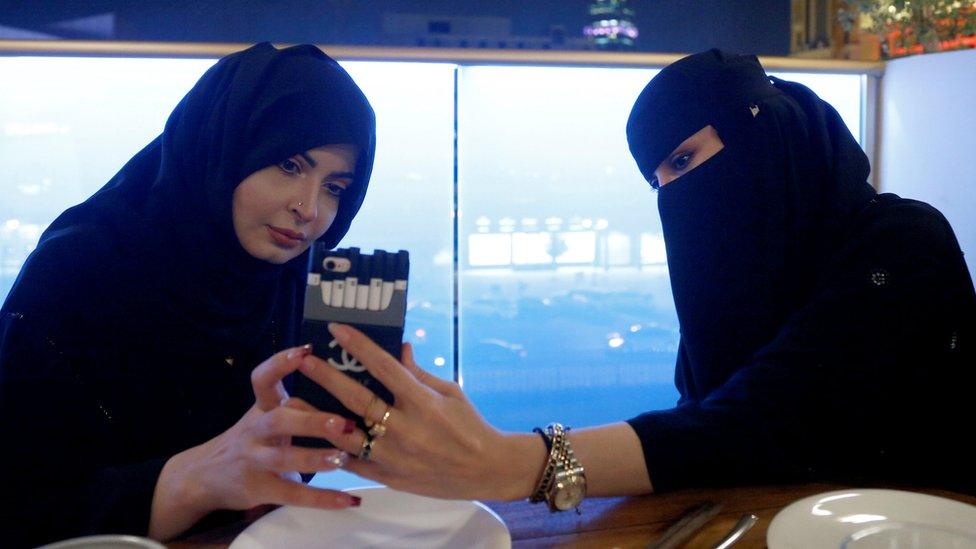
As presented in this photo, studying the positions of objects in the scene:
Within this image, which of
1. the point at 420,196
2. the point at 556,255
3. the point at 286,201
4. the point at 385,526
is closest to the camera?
the point at 385,526

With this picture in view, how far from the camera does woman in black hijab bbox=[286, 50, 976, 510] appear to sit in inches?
29.6

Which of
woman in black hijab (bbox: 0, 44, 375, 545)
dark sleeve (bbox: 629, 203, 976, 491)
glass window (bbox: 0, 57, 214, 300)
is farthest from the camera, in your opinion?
glass window (bbox: 0, 57, 214, 300)

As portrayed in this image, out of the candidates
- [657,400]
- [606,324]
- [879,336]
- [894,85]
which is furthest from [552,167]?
[879,336]

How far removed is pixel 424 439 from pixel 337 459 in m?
0.08

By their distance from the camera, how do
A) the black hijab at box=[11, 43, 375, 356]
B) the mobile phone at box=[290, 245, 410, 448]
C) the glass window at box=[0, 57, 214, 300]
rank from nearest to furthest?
the mobile phone at box=[290, 245, 410, 448] → the black hijab at box=[11, 43, 375, 356] → the glass window at box=[0, 57, 214, 300]

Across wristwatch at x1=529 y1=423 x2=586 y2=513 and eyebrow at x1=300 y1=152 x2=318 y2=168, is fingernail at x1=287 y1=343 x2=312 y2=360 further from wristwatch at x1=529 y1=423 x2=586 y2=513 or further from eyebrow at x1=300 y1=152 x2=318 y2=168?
eyebrow at x1=300 y1=152 x2=318 y2=168

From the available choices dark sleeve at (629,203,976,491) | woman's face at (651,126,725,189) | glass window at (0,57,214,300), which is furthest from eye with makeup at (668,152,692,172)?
glass window at (0,57,214,300)

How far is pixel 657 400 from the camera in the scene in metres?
2.69

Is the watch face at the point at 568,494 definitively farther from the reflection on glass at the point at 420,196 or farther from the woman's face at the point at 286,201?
the reflection on glass at the point at 420,196

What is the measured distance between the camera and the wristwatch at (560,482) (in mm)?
797

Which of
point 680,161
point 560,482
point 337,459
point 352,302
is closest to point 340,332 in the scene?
point 352,302

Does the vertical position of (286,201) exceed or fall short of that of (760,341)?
it exceeds it

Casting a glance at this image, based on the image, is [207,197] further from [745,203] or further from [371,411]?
[745,203]

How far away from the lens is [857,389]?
3.09ft
